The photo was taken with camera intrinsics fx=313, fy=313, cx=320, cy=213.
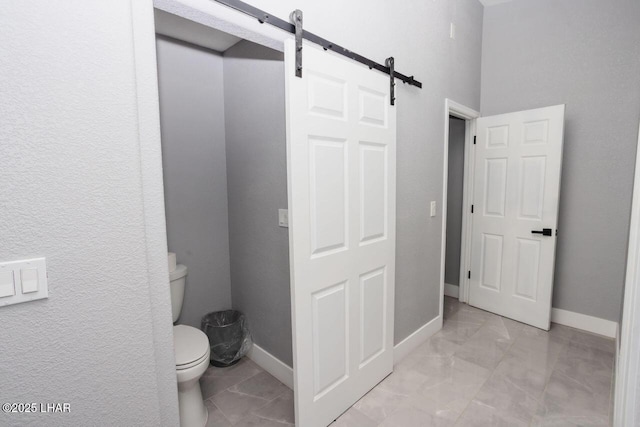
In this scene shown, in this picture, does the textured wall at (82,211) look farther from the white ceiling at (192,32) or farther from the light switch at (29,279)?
the white ceiling at (192,32)

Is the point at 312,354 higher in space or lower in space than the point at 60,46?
lower

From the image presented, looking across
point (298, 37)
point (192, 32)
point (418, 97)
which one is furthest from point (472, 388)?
point (192, 32)

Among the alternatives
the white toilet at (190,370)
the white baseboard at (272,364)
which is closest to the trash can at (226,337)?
the white baseboard at (272,364)

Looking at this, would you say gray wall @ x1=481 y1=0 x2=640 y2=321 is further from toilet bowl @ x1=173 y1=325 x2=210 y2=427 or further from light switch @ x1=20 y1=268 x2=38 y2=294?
light switch @ x1=20 y1=268 x2=38 y2=294

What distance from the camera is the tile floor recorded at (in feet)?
5.91

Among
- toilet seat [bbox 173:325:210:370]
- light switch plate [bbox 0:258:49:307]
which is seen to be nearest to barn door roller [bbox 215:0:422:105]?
light switch plate [bbox 0:258:49:307]

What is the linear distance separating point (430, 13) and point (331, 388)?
2684 mm

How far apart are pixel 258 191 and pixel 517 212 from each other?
7.81ft

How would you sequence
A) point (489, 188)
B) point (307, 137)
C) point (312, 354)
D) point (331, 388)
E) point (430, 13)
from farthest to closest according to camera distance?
point (489, 188)
point (430, 13)
point (331, 388)
point (312, 354)
point (307, 137)

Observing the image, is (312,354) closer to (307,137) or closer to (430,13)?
(307,137)

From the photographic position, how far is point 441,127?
260 cm

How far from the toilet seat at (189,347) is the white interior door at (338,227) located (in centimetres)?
55

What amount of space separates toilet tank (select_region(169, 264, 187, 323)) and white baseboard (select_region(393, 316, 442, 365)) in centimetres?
159

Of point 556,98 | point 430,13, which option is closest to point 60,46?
point 430,13
